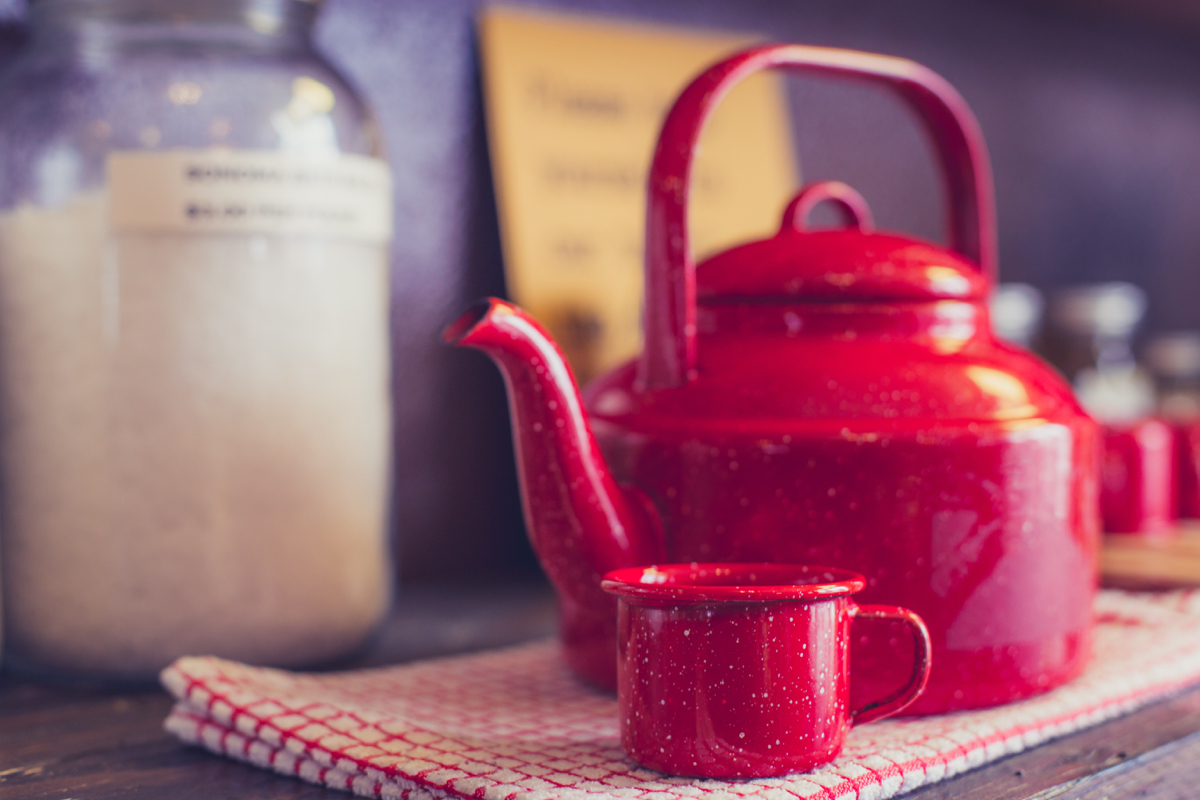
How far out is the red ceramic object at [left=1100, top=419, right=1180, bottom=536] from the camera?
100 cm

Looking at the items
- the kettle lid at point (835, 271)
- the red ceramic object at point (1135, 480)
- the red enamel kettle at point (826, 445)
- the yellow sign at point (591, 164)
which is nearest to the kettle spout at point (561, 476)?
the red enamel kettle at point (826, 445)

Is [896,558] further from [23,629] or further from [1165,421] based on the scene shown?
[1165,421]

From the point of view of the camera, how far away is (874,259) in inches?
22.9

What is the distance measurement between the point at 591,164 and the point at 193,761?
2.02ft

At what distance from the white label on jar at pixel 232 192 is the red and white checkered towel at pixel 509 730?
0.75 feet

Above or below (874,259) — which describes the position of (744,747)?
below

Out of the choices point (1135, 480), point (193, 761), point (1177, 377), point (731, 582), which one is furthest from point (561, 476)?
point (1177, 377)

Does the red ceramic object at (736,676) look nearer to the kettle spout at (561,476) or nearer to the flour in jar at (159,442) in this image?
the kettle spout at (561,476)

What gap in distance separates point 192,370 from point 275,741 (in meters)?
0.22

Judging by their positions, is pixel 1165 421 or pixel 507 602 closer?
pixel 507 602

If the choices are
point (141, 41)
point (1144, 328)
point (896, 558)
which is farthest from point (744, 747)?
point (1144, 328)

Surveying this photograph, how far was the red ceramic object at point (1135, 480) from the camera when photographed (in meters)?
1.00

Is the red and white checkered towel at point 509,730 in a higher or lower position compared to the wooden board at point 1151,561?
lower

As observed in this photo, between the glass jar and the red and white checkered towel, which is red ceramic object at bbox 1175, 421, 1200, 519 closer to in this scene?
the red and white checkered towel
